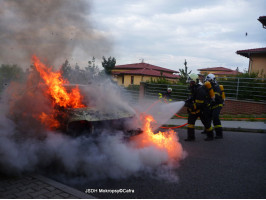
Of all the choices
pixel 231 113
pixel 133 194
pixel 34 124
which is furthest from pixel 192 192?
pixel 231 113

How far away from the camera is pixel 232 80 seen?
12.6 m

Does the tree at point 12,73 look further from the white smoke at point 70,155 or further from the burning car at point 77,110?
the white smoke at point 70,155

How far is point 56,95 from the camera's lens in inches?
178

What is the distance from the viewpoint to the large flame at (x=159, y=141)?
15.3 feet

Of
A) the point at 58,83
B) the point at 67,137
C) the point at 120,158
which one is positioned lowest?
the point at 120,158

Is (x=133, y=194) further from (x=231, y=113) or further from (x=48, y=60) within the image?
(x=231, y=113)

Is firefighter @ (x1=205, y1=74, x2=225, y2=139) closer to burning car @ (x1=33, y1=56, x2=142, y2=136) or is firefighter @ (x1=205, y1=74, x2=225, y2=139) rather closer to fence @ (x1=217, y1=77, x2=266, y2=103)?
burning car @ (x1=33, y1=56, x2=142, y2=136)

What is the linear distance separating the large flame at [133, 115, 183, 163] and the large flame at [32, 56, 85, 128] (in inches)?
53.5

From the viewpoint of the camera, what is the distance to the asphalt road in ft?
10.9

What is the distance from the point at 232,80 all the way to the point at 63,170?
11.0 meters

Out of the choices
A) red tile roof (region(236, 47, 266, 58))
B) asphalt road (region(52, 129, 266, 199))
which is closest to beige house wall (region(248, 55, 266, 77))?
red tile roof (region(236, 47, 266, 58))

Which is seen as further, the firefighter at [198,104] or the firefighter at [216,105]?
the firefighter at [216,105]

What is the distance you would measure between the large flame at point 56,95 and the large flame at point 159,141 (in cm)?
136

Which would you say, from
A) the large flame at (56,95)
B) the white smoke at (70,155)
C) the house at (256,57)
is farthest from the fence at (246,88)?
the large flame at (56,95)
